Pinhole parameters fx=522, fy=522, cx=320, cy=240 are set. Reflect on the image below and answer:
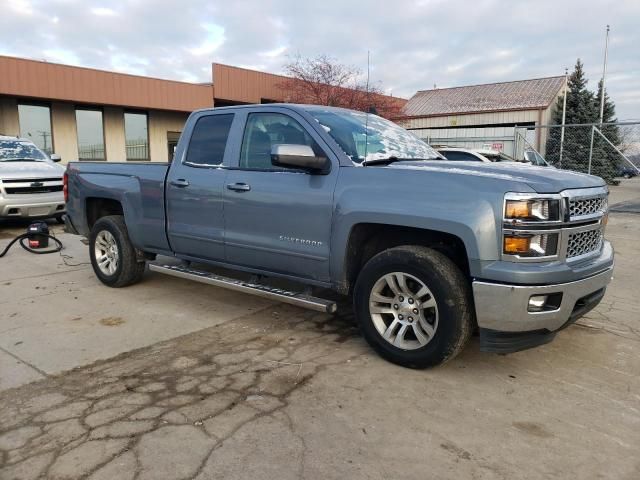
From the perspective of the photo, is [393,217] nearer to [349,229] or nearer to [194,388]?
[349,229]

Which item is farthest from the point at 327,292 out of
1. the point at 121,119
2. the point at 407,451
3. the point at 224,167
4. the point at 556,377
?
the point at 121,119

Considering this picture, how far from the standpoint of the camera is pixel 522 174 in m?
3.49

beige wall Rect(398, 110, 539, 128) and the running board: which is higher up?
beige wall Rect(398, 110, 539, 128)

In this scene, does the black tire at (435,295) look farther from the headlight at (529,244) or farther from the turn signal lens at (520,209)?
the turn signal lens at (520,209)

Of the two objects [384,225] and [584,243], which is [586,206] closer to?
[584,243]

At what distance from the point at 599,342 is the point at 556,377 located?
979 mm

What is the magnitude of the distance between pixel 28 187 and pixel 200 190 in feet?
22.4

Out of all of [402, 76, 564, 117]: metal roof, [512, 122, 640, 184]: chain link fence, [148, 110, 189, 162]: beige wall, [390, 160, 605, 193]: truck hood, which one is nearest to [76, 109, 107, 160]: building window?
[148, 110, 189, 162]: beige wall

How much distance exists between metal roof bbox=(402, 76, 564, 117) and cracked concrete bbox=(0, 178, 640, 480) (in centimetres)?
2753

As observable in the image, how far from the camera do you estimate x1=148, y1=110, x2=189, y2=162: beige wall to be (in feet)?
68.7

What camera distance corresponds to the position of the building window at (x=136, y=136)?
795 inches

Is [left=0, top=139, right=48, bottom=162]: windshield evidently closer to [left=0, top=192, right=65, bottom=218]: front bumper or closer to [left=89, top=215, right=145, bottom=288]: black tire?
[left=0, top=192, right=65, bottom=218]: front bumper

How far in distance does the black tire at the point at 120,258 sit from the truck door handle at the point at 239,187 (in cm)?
180

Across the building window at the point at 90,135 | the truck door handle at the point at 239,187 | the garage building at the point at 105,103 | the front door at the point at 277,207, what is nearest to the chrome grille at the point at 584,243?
the front door at the point at 277,207
